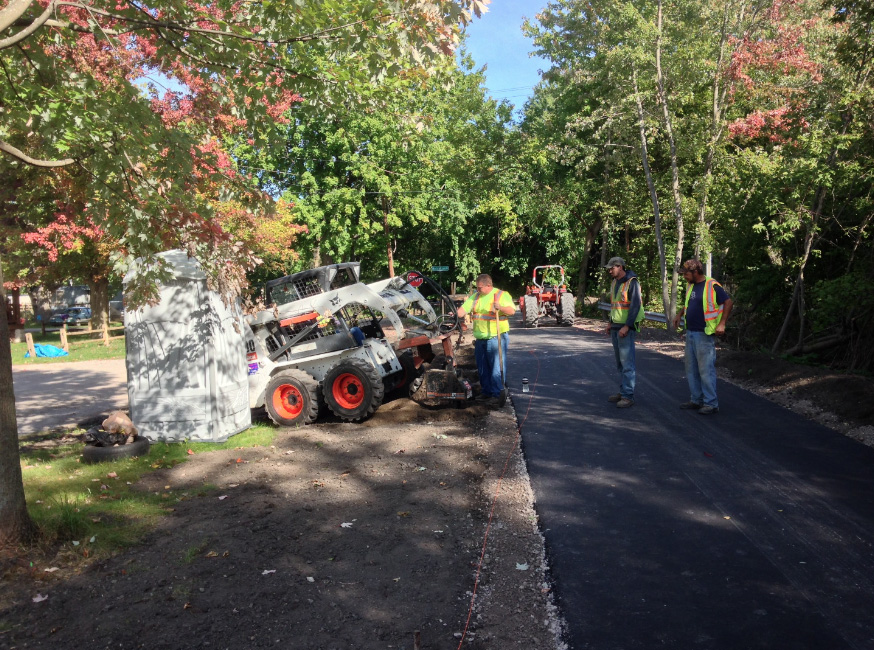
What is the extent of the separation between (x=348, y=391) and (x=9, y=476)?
200 inches

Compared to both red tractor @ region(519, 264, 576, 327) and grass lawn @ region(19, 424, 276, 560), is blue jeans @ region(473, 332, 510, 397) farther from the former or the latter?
red tractor @ region(519, 264, 576, 327)

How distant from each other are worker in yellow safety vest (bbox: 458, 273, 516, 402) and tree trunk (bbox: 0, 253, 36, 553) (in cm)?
576

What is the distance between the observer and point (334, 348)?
10430mm

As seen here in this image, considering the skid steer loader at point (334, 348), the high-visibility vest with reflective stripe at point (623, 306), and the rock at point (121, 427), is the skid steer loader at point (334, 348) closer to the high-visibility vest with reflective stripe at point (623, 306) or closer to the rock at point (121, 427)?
the rock at point (121, 427)

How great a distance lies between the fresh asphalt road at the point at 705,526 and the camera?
11.7 feet

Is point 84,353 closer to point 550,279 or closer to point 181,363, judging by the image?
point 181,363

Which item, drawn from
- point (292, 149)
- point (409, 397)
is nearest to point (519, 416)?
point (409, 397)

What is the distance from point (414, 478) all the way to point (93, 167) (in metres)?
4.08

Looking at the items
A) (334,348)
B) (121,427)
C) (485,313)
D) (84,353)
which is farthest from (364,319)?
(84,353)

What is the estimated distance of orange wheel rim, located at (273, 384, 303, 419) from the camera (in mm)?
9883

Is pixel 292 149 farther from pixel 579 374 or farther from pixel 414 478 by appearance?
pixel 414 478

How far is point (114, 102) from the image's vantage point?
19.4ft

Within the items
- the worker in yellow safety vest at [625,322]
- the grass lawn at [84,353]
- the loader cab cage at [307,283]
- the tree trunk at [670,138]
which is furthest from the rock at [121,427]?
the grass lawn at [84,353]

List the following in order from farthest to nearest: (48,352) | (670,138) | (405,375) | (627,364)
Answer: (48,352) → (670,138) → (405,375) → (627,364)
